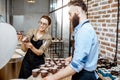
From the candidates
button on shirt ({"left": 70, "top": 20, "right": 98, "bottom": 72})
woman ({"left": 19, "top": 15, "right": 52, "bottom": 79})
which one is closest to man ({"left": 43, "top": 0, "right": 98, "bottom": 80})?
button on shirt ({"left": 70, "top": 20, "right": 98, "bottom": 72})

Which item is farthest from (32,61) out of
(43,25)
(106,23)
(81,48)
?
(81,48)

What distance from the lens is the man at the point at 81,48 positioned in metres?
1.58

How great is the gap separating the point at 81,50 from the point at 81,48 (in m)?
0.02

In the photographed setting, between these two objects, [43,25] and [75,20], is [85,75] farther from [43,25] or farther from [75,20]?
[43,25]

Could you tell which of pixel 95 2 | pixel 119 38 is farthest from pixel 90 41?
pixel 95 2

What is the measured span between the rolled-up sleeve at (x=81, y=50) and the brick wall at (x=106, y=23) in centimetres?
125

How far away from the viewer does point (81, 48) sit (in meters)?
1.57

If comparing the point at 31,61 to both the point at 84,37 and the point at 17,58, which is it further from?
the point at 84,37

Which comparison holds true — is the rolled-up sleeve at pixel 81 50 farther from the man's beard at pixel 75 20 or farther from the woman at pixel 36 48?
the woman at pixel 36 48

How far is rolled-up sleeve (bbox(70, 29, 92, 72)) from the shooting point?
5.15 ft

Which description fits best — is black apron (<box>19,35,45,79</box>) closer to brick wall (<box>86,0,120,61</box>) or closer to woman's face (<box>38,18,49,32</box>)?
woman's face (<box>38,18,49,32</box>)

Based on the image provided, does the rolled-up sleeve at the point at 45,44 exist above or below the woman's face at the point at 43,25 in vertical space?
below

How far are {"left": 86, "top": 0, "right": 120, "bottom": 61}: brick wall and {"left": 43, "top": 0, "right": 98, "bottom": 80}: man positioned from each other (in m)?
1.08

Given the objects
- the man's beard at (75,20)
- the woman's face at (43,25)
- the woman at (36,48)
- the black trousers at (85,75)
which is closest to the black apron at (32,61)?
the woman at (36,48)
